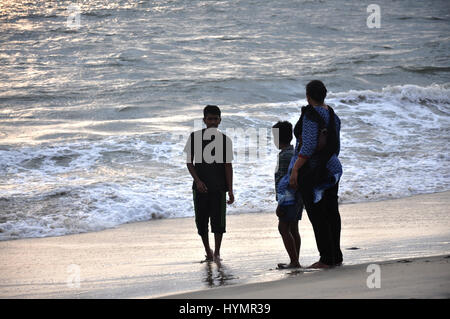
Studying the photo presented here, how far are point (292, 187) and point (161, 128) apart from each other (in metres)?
8.41

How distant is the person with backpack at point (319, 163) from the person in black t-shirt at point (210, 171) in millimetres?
992

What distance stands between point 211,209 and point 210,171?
1.17 feet

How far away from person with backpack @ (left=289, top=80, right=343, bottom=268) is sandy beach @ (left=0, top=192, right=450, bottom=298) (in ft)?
1.39

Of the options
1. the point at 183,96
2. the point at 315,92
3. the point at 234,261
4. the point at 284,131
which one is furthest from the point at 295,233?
the point at 183,96

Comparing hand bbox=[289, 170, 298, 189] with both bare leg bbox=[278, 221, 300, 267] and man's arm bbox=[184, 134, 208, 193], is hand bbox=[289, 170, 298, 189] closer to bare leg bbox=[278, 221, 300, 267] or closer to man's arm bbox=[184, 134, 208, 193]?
bare leg bbox=[278, 221, 300, 267]

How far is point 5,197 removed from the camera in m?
8.00

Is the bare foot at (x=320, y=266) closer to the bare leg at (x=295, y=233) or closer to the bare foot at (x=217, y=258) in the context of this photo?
the bare leg at (x=295, y=233)

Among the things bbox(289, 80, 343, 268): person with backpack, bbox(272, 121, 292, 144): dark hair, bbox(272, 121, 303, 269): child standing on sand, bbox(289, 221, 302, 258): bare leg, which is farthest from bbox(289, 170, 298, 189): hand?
bbox(289, 221, 302, 258): bare leg

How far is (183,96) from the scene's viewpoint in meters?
16.0

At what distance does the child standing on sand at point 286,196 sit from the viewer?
4.53m

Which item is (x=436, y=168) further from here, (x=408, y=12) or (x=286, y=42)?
(x=408, y=12)

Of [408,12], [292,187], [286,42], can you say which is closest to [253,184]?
[292,187]

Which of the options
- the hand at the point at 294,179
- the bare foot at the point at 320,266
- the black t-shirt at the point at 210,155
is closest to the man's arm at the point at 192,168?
the black t-shirt at the point at 210,155

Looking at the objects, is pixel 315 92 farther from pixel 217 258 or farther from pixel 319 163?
pixel 217 258
